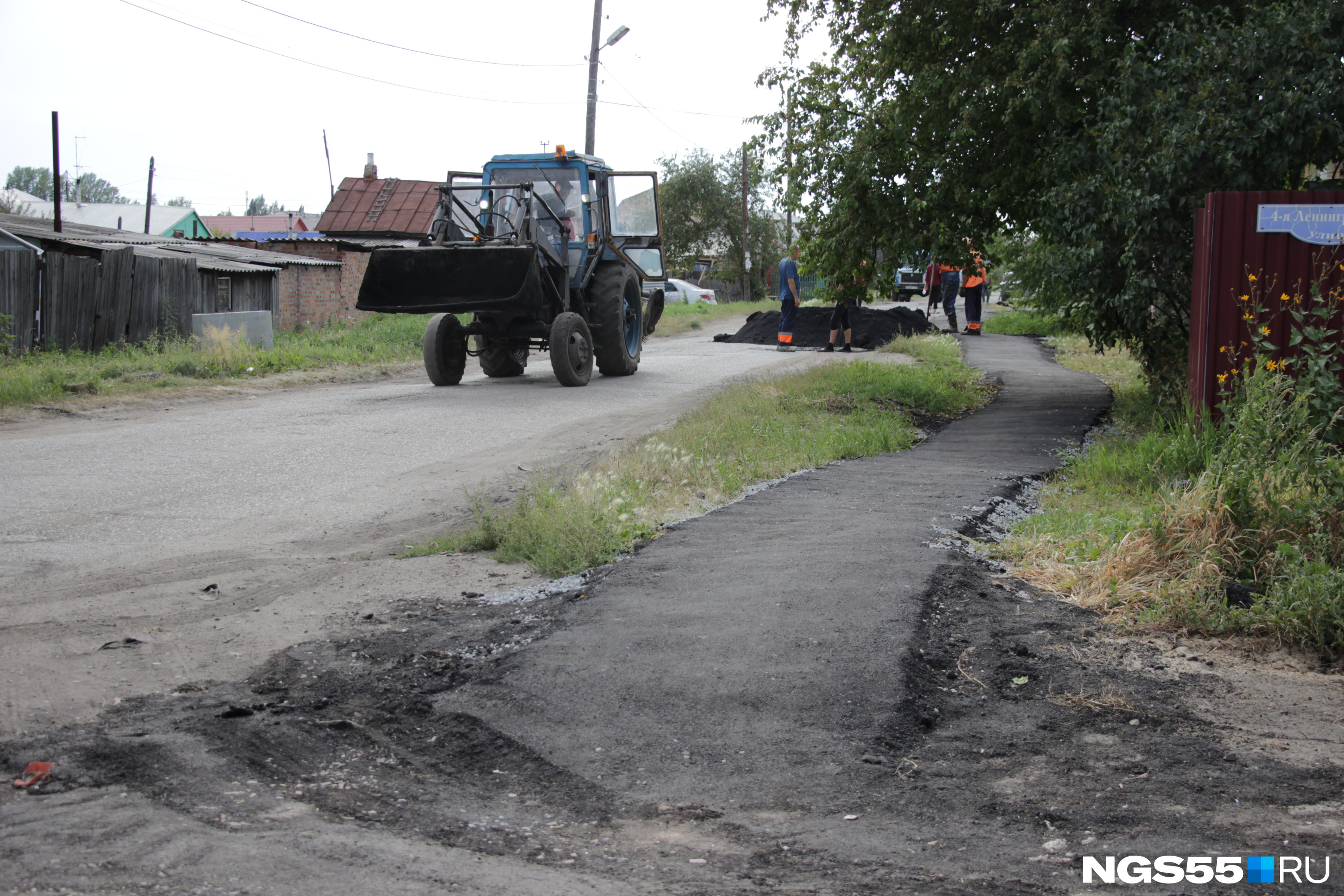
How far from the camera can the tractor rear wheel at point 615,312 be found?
14523 millimetres

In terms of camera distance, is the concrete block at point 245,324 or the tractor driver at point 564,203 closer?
the tractor driver at point 564,203

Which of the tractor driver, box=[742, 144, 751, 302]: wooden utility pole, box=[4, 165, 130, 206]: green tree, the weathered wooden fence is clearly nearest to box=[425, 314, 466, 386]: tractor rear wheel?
the tractor driver

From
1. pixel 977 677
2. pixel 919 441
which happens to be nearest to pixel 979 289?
pixel 919 441

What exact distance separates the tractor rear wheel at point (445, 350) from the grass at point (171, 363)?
8.85 feet

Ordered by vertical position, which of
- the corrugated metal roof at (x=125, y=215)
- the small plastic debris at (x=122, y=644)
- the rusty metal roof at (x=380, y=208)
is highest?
the corrugated metal roof at (x=125, y=215)

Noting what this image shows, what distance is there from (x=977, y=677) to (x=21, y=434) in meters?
9.29

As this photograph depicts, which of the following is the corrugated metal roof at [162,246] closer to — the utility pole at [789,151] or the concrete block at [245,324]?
the concrete block at [245,324]

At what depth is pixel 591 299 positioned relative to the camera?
573 inches

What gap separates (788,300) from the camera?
2144 cm

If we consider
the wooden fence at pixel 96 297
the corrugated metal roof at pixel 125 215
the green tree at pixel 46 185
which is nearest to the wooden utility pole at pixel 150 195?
the corrugated metal roof at pixel 125 215

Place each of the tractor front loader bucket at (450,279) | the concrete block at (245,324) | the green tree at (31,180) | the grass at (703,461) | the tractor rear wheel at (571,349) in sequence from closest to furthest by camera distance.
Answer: the grass at (703,461) < the tractor front loader bucket at (450,279) < the tractor rear wheel at (571,349) < the concrete block at (245,324) < the green tree at (31,180)

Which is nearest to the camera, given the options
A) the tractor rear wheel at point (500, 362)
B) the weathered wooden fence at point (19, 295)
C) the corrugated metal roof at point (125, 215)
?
the tractor rear wheel at point (500, 362)

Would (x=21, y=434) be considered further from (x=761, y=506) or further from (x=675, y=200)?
(x=675, y=200)

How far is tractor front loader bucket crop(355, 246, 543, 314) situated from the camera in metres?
12.6
